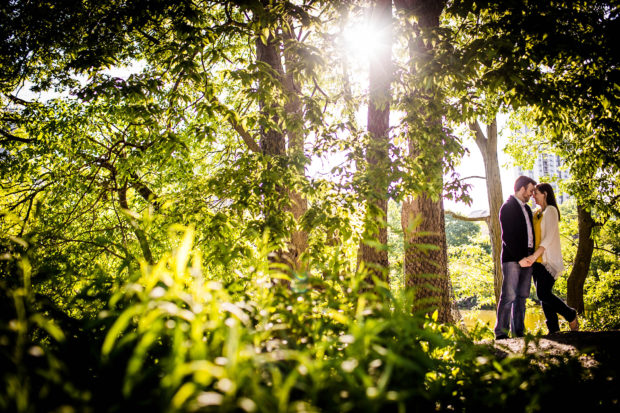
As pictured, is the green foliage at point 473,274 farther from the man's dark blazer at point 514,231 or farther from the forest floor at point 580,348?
the forest floor at point 580,348

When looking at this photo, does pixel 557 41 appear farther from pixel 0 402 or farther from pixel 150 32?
pixel 150 32

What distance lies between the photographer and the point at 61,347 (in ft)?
4.94

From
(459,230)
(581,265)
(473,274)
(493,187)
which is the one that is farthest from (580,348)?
(459,230)

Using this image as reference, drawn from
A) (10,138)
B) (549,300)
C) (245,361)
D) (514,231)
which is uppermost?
(10,138)

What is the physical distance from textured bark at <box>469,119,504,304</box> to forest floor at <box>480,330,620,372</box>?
6155 mm

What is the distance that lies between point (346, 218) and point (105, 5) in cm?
556

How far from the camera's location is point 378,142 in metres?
3.73

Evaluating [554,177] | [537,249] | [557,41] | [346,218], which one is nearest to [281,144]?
[346,218]

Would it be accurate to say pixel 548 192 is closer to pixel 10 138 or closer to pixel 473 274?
pixel 10 138

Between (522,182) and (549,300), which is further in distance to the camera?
(522,182)

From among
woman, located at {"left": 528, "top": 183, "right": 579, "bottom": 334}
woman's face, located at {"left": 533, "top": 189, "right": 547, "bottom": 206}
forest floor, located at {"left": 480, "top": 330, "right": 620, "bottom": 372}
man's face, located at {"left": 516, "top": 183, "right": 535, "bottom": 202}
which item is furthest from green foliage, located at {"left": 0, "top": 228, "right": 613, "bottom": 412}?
woman's face, located at {"left": 533, "top": 189, "right": 547, "bottom": 206}

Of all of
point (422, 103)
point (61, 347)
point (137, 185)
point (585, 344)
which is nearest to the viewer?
point (61, 347)

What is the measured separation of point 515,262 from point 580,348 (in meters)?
1.50

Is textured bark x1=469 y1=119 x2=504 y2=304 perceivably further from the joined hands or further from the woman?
the joined hands
